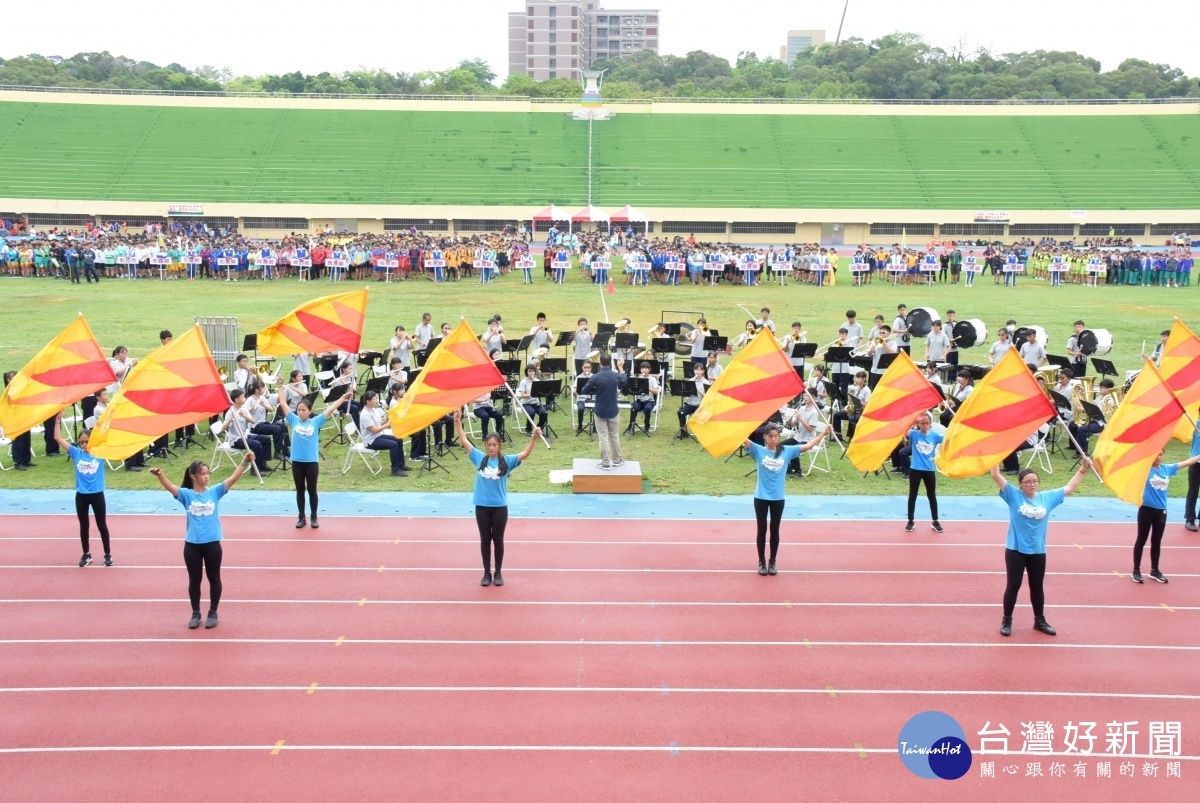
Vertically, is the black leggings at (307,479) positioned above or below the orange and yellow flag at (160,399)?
below

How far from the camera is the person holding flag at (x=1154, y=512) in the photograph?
39.3 feet

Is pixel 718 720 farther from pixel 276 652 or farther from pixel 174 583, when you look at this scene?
pixel 174 583

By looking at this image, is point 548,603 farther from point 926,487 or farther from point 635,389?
point 635,389

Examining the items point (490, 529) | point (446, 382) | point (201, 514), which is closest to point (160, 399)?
point (201, 514)

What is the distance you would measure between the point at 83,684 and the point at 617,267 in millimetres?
38905

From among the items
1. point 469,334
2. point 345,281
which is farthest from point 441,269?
point 469,334

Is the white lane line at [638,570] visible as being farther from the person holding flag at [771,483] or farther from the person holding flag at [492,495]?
the person holding flag at [492,495]

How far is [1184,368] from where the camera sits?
45.2 ft

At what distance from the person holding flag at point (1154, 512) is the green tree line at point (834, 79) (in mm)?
78832

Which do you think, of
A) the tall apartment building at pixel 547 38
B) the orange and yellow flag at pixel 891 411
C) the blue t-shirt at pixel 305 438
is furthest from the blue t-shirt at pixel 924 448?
the tall apartment building at pixel 547 38

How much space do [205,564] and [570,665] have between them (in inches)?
161

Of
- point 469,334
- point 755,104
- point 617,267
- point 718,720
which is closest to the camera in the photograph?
point 718,720

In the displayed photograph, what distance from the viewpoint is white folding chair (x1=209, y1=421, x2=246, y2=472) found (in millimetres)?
16938

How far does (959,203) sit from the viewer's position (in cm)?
6334
